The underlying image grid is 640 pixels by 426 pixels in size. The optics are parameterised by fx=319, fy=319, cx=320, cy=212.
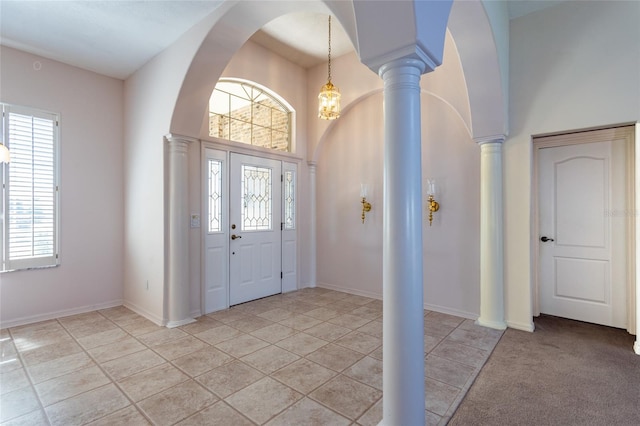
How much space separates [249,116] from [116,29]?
1795 mm

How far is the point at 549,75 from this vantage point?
11.0 feet

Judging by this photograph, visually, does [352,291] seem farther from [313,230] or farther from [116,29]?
[116,29]

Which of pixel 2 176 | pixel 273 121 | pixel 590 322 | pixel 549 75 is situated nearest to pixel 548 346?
pixel 590 322

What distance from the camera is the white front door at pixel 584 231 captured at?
11.4ft

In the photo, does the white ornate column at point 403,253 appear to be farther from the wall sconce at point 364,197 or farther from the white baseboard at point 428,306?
the wall sconce at point 364,197

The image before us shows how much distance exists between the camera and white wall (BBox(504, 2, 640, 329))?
2.98m

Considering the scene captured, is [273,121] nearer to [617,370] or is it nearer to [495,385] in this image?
[495,385]

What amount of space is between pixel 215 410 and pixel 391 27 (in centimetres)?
256

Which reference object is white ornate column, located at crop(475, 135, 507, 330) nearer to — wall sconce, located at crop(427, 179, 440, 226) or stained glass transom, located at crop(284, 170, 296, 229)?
wall sconce, located at crop(427, 179, 440, 226)

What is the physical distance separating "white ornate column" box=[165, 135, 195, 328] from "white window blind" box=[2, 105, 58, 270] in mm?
1567

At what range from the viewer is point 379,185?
15.5 feet

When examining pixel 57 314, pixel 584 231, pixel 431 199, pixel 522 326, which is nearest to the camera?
pixel 522 326

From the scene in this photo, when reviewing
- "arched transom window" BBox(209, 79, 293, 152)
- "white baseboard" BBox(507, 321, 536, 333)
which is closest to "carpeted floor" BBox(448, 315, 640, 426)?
"white baseboard" BBox(507, 321, 536, 333)

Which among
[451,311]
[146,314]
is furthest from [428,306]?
[146,314]
